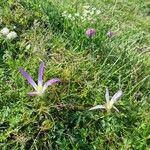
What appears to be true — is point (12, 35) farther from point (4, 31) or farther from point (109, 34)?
point (109, 34)

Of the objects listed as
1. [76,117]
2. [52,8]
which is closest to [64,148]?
[76,117]

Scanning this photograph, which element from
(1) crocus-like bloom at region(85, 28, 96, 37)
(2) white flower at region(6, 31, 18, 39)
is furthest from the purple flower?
(2) white flower at region(6, 31, 18, 39)

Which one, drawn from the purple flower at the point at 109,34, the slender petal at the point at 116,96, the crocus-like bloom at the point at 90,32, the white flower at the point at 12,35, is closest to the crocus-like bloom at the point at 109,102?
Result: the slender petal at the point at 116,96

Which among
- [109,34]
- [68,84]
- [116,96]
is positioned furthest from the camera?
[109,34]

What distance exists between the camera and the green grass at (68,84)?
3088 millimetres

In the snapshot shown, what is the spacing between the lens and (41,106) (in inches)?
123

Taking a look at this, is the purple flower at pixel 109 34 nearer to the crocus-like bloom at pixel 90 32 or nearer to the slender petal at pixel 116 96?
the crocus-like bloom at pixel 90 32

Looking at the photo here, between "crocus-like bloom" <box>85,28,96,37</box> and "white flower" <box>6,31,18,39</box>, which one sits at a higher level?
"white flower" <box>6,31,18,39</box>

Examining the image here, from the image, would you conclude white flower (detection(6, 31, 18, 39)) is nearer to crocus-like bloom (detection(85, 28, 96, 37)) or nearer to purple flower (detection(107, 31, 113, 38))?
crocus-like bloom (detection(85, 28, 96, 37))

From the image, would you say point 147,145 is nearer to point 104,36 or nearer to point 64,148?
point 64,148

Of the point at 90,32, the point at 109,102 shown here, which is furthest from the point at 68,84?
the point at 90,32

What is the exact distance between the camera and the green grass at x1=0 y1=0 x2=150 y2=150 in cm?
309

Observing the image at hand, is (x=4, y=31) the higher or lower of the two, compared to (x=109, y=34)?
higher

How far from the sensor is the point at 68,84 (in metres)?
3.41
